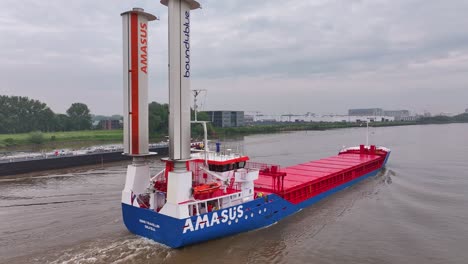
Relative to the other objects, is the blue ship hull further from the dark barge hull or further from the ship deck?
the dark barge hull

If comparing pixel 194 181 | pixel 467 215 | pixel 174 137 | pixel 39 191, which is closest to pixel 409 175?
pixel 467 215

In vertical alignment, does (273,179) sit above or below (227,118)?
below

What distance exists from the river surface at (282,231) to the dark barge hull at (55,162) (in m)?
6.19

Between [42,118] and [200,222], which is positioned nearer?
[200,222]

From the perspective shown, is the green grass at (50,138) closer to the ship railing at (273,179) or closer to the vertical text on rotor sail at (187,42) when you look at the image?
the ship railing at (273,179)

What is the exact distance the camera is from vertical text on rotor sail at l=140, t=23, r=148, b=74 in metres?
12.7

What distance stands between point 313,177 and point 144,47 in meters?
12.8

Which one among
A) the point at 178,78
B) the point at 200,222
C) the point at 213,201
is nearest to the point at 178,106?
the point at 178,78

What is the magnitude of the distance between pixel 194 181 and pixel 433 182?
63.9 ft

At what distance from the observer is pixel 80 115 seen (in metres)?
87.4

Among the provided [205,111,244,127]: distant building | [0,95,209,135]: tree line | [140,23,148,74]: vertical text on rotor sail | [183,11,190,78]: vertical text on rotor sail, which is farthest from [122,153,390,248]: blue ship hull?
[205,111,244,127]: distant building

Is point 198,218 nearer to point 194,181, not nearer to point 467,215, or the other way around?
point 194,181

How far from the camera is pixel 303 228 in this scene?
48.7 feet

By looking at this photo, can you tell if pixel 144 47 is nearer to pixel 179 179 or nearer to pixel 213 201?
pixel 179 179
